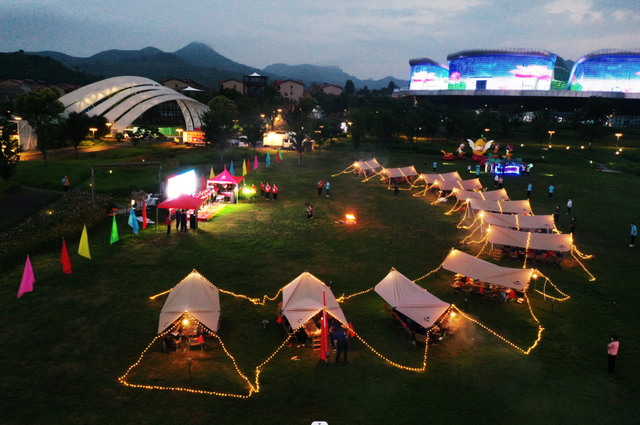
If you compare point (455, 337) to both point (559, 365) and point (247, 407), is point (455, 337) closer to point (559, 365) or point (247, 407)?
point (559, 365)

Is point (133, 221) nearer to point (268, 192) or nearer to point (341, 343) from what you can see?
point (268, 192)

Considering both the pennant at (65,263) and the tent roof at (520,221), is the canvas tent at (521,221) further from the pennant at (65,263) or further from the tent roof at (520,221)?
the pennant at (65,263)

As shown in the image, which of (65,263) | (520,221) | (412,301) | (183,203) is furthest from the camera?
(183,203)

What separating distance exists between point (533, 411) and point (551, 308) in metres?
6.34

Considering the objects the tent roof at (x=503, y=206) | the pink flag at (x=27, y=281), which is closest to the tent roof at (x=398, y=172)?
the tent roof at (x=503, y=206)

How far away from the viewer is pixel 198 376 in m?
10.5

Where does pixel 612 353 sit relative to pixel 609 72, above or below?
below

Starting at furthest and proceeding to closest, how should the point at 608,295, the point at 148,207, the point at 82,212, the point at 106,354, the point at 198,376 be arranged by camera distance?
the point at 148,207
the point at 82,212
the point at 608,295
the point at 106,354
the point at 198,376

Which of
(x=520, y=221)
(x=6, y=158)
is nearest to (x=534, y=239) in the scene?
(x=520, y=221)

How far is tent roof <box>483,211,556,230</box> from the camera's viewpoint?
21.6 metres

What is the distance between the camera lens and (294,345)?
39.8ft

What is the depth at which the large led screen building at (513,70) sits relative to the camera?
102750 mm

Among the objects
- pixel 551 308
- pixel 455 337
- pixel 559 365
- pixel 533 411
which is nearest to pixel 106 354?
pixel 455 337

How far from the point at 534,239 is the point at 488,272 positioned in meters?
5.15
